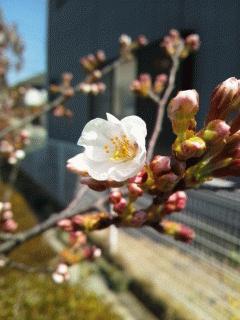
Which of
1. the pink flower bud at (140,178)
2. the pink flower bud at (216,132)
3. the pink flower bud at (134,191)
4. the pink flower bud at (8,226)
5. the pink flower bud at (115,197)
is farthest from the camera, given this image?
the pink flower bud at (8,226)

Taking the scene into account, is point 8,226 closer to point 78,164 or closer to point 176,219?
point 78,164

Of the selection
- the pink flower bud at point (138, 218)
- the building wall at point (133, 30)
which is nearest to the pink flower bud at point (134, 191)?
the pink flower bud at point (138, 218)

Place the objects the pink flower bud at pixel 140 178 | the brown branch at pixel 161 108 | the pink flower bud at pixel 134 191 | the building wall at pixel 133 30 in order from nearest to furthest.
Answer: the pink flower bud at pixel 140 178
the pink flower bud at pixel 134 191
the brown branch at pixel 161 108
the building wall at pixel 133 30

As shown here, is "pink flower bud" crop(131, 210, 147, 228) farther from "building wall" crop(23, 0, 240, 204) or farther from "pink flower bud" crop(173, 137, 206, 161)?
"building wall" crop(23, 0, 240, 204)

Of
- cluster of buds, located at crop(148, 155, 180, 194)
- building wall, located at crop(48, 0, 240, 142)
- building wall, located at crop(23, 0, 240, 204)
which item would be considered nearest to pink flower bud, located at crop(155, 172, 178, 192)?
cluster of buds, located at crop(148, 155, 180, 194)

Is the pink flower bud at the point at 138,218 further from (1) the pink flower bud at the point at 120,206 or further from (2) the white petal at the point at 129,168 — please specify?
(2) the white petal at the point at 129,168

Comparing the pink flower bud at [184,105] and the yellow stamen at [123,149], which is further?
the yellow stamen at [123,149]

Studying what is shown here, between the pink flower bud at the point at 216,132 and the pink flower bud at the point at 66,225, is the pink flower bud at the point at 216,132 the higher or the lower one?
the higher one

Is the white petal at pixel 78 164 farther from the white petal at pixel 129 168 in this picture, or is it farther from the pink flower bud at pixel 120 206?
the pink flower bud at pixel 120 206

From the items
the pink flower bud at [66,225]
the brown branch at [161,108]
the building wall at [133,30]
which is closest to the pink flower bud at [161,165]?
the pink flower bud at [66,225]
